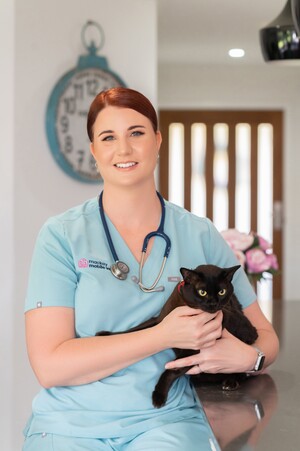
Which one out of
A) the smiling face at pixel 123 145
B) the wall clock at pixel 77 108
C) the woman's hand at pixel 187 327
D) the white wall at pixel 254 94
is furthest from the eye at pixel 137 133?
the white wall at pixel 254 94

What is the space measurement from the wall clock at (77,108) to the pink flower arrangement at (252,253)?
4.19 ft

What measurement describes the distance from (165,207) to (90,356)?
0.41 metres

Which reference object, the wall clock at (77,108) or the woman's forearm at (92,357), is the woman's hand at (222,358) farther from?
the wall clock at (77,108)

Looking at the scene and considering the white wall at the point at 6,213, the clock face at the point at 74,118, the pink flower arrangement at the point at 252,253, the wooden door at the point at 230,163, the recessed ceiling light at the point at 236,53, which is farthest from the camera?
the wooden door at the point at 230,163

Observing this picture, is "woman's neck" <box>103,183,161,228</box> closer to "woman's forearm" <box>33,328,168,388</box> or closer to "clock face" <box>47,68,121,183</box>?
"woman's forearm" <box>33,328,168,388</box>

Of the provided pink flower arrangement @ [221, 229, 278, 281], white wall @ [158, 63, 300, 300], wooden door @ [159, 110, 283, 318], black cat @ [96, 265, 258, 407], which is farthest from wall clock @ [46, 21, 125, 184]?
wooden door @ [159, 110, 283, 318]

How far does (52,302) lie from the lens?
1501 mm

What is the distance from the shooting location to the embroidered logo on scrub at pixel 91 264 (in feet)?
5.00

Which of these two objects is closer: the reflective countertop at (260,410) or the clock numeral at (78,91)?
the reflective countertop at (260,410)

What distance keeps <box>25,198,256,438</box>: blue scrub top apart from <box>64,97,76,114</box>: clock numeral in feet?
7.54

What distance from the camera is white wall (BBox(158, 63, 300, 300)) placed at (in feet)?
23.0

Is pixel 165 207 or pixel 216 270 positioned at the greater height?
pixel 165 207

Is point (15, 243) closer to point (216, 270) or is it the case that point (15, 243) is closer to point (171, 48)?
point (216, 270)

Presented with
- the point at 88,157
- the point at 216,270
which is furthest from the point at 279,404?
the point at 88,157
